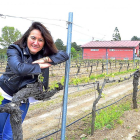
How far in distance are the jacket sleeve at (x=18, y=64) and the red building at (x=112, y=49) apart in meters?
24.6

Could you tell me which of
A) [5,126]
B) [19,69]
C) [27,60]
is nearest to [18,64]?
[19,69]

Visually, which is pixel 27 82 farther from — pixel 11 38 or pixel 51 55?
pixel 11 38

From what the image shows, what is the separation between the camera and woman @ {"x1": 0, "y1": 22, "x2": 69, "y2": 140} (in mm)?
1578

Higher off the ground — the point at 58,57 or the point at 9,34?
the point at 9,34

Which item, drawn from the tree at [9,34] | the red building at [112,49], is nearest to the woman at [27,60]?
the tree at [9,34]

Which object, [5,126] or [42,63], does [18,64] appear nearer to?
[42,63]

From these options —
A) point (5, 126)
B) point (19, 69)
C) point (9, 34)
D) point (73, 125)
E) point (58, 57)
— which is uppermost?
point (9, 34)

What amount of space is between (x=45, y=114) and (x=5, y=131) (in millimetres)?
2710

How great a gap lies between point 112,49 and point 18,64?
91.8 ft

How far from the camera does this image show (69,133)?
319 centimetres

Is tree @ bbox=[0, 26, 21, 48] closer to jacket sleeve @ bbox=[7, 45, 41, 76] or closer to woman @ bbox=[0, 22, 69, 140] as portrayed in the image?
woman @ bbox=[0, 22, 69, 140]

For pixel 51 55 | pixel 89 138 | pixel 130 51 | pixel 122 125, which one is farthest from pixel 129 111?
pixel 130 51

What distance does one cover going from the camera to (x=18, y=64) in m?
1.52

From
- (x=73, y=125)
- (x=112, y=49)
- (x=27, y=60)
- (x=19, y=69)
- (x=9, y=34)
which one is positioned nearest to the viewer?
(x=19, y=69)
